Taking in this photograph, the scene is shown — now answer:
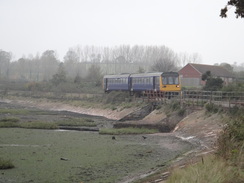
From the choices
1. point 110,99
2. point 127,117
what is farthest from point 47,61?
point 127,117

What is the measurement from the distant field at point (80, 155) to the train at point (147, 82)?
63.2ft

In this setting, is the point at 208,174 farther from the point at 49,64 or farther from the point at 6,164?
the point at 49,64

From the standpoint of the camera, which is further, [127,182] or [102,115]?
[102,115]

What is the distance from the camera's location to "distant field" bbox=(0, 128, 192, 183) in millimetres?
15789

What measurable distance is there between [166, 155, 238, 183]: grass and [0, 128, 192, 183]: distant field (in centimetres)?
424

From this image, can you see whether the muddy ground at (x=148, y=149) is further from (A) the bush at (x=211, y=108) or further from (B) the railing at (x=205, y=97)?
(B) the railing at (x=205, y=97)

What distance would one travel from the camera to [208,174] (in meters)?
11.0

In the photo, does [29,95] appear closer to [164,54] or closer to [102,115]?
[102,115]

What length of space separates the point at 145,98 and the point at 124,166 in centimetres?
3201

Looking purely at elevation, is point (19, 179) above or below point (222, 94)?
below

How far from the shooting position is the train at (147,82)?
49.1 metres

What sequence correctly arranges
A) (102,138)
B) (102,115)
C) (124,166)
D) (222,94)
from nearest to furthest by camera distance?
(124,166)
(102,138)
(222,94)
(102,115)

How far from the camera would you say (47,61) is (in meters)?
152

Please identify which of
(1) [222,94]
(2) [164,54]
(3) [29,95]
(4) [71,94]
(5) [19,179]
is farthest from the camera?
(2) [164,54]
